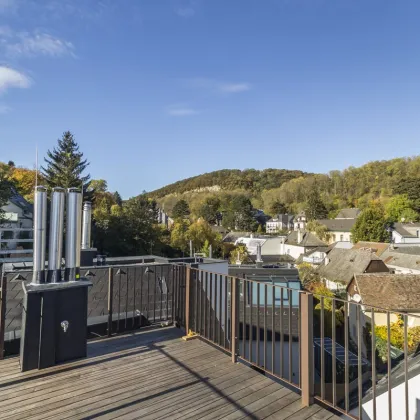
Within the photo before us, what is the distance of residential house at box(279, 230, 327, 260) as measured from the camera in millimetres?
35562

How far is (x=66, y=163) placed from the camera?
2550cm

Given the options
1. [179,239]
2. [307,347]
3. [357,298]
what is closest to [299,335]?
[307,347]

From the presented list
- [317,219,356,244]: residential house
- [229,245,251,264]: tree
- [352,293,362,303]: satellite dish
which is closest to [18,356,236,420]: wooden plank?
[352,293,362,303]: satellite dish

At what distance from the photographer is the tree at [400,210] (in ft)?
127

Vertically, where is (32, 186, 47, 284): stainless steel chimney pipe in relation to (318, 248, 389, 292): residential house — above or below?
above

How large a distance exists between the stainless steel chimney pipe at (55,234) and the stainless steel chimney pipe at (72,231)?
0.07 m

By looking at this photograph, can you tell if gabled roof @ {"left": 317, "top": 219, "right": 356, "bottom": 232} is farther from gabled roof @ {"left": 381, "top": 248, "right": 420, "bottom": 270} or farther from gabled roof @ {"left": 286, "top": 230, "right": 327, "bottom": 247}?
gabled roof @ {"left": 381, "top": 248, "right": 420, "bottom": 270}

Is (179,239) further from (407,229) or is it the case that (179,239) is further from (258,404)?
(407,229)

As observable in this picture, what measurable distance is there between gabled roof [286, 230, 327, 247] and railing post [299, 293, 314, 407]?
115 feet

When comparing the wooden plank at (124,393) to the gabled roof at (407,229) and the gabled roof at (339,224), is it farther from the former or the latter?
the gabled roof at (339,224)

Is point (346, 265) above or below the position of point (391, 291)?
above

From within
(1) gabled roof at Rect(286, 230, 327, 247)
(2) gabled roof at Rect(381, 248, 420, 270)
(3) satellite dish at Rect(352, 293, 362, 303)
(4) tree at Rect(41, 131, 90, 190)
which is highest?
(4) tree at Rect(41, 131, 90, 190)

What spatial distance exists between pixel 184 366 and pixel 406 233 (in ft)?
121

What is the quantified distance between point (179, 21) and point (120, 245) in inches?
494
